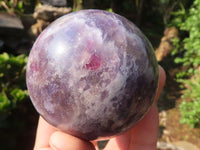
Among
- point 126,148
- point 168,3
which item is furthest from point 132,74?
point 168,3

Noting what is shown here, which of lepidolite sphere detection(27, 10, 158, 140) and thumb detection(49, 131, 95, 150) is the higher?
lepidolite sphere detection(27, 10, 158, 140)


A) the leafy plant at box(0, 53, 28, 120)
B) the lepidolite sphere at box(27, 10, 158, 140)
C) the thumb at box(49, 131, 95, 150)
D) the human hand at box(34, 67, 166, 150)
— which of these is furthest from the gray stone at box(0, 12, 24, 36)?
the thumb at box(49, 131, 95, 150)

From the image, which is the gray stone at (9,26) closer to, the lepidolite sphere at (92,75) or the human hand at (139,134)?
the human hand at (139,134)

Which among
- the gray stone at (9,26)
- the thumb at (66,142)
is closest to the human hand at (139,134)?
the thumb at (66,142)

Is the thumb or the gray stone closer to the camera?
→ the thumb

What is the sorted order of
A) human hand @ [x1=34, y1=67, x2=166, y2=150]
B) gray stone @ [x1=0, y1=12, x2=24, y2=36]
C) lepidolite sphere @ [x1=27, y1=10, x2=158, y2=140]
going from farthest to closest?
gray stone @ [x1=0, y1=12, x2=24, y2=36] < human hand @ [x1=34, y1=67, x2=166, y2=150] < lepidolite sphere @ [x1=27, y1=10, x2=158, y2=140]

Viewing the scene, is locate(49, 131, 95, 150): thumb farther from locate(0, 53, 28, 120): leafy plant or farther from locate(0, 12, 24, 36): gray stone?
locate(0, 12, 24, 36): gray stone

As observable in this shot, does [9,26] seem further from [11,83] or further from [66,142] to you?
[66,142]
